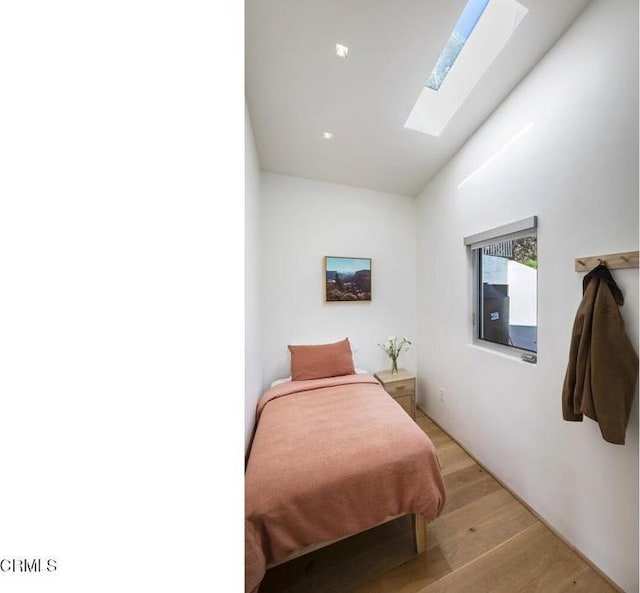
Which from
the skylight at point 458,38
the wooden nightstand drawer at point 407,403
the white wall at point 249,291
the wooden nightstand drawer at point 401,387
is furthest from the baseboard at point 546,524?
the skylight at point 458,38

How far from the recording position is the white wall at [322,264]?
7.49ft

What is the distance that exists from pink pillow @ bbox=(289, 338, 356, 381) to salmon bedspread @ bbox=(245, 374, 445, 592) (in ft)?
2.01

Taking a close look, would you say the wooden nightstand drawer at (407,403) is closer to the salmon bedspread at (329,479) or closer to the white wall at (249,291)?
the salmon bedspread at (329,479)

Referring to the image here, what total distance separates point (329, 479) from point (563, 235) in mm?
1802

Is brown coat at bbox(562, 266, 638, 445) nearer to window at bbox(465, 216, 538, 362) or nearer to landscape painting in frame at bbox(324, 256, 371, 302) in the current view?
window at bbox(465, 216, 538, 362)

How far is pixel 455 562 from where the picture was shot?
1136 millimetres

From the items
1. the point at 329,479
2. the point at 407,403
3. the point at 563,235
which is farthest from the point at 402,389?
the point at 563,235

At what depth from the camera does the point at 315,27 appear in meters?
1.15

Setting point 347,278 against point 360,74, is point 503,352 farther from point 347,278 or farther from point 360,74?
point 360,74

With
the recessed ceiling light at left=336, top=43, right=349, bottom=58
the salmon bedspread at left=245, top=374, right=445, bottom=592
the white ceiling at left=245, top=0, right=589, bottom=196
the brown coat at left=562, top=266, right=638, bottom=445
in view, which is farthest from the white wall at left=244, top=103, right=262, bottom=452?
the brown coat at left=562, top=266, right=638, bottom=445

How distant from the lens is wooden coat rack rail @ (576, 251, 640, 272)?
0.95 m
